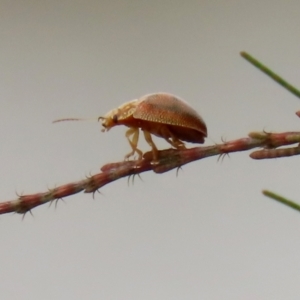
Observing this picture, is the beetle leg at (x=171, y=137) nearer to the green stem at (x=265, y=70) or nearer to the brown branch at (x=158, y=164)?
the brown branch at (x=158, y=164)

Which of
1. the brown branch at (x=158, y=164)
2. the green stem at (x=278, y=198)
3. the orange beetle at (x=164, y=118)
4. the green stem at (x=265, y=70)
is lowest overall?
the green stem at (x=278, y=198)

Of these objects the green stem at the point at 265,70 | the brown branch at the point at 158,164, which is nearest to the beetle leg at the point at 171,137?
the brown branch at the point at 158,164

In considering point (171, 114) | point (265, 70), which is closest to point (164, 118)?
point (171, 114)

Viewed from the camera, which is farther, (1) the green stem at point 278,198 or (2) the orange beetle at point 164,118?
(2) the orange beetle at point 164,118

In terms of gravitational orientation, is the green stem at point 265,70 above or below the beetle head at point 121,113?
below

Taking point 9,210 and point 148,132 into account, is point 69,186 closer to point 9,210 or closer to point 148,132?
point 9,210

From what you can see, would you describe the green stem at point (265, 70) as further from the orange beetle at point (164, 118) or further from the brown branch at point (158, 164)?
the orange beetle at point (164, 118)

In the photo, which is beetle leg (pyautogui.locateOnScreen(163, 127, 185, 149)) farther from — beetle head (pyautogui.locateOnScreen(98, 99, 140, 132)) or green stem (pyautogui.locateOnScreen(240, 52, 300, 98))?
green stem (pyautogui.locateOnScreen(240, 52, 300, 98))

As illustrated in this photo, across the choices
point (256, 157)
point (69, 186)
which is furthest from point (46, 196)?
point (256, 157)
